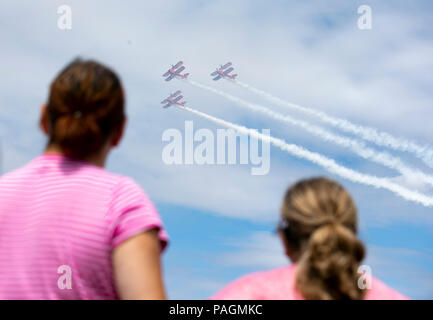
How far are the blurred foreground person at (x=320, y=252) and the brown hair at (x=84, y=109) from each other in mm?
1727

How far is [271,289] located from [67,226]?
181 centimetres

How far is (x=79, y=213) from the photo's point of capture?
3859mm

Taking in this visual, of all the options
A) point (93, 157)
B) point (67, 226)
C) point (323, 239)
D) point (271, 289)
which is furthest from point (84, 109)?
point (323, 239)

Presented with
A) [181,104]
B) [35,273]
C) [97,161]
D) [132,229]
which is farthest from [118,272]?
[181,104]

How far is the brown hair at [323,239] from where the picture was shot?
15.1 feet

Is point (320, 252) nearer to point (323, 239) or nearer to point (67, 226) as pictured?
point (323, 239)

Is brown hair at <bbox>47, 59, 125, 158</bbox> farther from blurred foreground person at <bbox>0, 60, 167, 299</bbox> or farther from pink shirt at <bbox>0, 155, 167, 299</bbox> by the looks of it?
pink shirt at <bbox>0, 155, 167, 299</bbox>

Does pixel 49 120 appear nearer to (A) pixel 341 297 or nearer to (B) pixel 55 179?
(B) pixel 55 179

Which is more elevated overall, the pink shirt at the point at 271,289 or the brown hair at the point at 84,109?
the brown hair at the point at 84,109

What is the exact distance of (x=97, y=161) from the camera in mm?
4152

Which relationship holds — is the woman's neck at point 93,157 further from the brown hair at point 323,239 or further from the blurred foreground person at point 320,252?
the brown hair at point 323,239

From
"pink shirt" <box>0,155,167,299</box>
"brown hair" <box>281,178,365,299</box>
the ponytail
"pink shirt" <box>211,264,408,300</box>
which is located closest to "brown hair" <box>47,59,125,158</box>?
"pink shirt" <box>0,155,167,299</box>

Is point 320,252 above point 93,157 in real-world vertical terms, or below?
below

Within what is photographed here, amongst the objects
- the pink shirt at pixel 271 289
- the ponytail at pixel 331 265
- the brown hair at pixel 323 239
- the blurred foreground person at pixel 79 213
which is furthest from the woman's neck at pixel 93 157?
the ponytail at pixel 331 265
